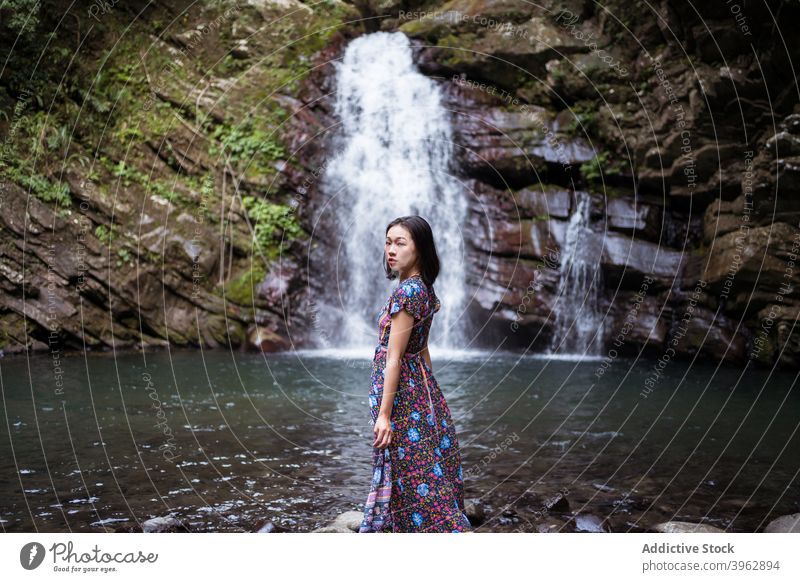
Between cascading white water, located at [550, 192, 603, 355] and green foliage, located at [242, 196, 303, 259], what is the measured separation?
250 inches

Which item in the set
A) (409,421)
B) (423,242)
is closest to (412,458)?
(409,421)

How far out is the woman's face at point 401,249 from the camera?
3611mm

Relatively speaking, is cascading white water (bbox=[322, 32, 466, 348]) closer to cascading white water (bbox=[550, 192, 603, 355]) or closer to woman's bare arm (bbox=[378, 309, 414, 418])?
cascading white water (bbox=[550, 192, 603, 355])

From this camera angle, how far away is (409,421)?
142 inches

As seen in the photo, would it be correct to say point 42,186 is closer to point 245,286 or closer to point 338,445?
point 245,286

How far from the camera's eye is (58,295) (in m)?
13.9

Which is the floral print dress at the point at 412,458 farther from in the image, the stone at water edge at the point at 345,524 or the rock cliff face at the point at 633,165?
the rock cliff face at the point at 633,165

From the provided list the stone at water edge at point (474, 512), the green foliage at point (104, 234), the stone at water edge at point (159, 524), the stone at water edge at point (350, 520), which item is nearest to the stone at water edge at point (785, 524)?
the stone at water edge at point (474, 512)

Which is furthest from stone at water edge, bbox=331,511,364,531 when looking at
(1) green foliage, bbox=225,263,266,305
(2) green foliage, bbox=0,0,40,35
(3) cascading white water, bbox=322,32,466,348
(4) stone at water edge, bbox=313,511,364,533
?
(2) green foliage, bbox=0,0,40,35

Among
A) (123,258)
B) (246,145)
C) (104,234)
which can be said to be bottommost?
(123,258)

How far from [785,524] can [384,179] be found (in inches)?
502

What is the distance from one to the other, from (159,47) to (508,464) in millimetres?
15472

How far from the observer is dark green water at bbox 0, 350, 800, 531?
4934mm

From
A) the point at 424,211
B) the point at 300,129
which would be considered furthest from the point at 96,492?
the point at 300,129
